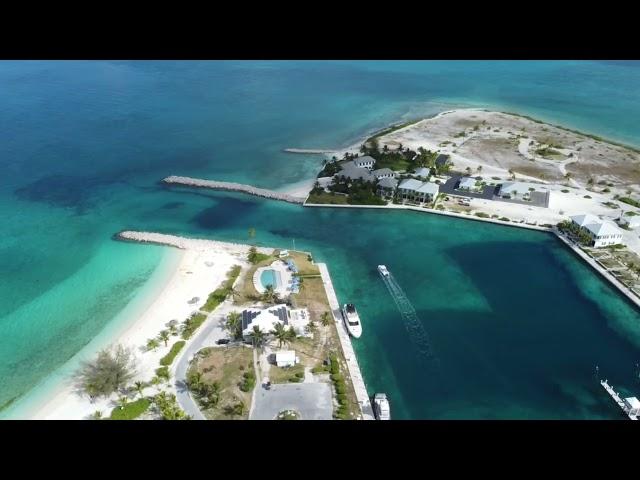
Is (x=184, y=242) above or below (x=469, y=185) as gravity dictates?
below

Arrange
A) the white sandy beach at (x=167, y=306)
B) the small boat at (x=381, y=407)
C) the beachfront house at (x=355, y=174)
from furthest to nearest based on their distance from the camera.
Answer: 1. the beachfront house at (x=355, y=174)
2. the white sandy beach at (x=167, y=306)
3. the small boat at (x=381, y=407)

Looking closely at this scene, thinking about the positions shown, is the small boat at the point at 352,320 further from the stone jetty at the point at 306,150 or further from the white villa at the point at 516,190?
the stone jetty at the point at 306,150

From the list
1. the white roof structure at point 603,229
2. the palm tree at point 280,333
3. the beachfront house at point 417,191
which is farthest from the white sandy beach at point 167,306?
the white roof structure at point 603,229

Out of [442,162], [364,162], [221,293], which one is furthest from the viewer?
[442,162]

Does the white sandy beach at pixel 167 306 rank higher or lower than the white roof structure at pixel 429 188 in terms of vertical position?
lower

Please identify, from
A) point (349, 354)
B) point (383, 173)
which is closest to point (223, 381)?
point (349, 354)

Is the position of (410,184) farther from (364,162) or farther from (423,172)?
(364,162)

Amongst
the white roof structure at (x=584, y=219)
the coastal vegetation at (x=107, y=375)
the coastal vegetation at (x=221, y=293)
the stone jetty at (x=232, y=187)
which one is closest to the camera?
the coastal vegetation at (x=107, y=375)

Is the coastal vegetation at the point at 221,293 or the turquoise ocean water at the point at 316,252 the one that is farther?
the coastal vegetation at the point at 221,293
